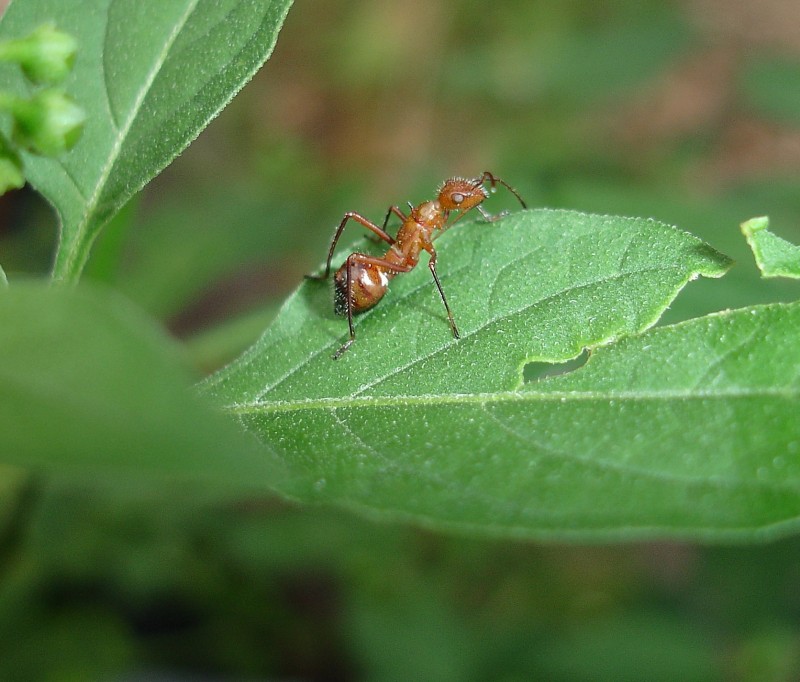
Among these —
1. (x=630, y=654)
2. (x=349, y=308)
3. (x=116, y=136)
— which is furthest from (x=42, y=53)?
(x=630, y=654)

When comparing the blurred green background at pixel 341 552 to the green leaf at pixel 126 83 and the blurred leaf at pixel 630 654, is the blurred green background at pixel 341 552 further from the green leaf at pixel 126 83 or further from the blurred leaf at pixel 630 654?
the green leaf at pixel 126 83

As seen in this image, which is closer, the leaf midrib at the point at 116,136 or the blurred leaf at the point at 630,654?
the leaf midrib at the point at 116,136

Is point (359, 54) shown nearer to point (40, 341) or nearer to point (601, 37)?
point (601, 37)

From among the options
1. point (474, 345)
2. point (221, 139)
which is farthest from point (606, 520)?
point (221, 139)

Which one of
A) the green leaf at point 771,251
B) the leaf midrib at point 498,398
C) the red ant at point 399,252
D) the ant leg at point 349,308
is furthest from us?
the red ant at point 399,252

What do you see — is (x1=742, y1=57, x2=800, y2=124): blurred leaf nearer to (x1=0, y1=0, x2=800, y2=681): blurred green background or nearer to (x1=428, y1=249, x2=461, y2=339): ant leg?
(x1=0, y1=0, x2=800, y2=681): blurred green background

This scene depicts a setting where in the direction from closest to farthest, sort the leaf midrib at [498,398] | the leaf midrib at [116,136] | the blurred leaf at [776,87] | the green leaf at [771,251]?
the leaf midrib at [498,398], the green leaf at [771,251], the leaf midrib at [116,136], the blurred leaf at [776,87]

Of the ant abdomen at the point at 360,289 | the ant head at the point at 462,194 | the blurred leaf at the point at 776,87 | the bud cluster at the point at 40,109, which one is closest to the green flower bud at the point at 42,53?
the bud cluster at the point at 40,109
